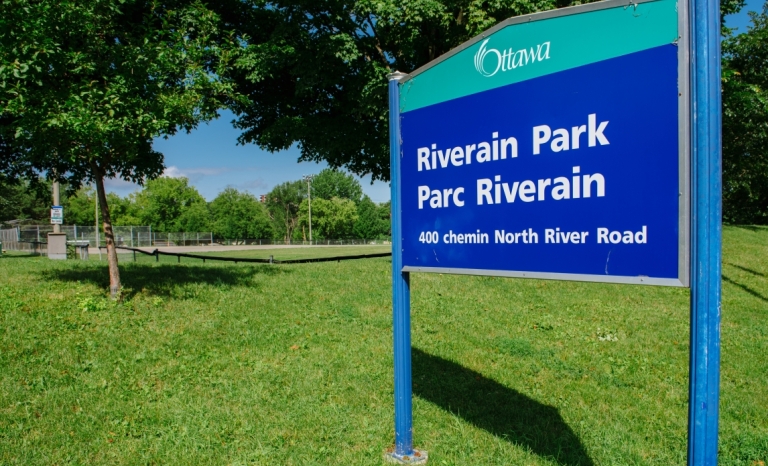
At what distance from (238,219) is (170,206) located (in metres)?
12.6

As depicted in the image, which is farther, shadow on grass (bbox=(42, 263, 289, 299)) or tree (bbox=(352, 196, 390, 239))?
tree (bbox=(352, 196, 390, 239))

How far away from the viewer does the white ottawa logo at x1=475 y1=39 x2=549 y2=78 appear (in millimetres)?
2740

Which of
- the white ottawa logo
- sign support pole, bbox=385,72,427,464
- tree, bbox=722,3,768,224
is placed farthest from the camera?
tree, bbox=722,3,768,224

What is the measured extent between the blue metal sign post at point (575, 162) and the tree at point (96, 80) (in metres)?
A: 4.95

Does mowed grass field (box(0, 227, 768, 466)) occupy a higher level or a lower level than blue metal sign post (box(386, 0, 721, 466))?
lower

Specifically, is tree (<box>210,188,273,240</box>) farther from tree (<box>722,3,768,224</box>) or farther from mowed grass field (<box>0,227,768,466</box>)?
mowed grass field (<box>0,227,768,466</box>)

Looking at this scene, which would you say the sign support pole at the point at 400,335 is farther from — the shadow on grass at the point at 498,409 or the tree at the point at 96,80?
the tree at the point at 96,80

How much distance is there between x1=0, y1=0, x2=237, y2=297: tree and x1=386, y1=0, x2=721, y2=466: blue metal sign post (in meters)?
4.95

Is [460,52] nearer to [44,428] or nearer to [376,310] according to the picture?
[44,428]

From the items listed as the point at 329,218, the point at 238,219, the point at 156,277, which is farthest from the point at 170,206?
the point at 156,277

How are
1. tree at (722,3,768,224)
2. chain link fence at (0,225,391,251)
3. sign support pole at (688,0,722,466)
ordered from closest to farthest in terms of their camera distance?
sign support pole at (688,0,722,466) → tree at (722,3,768,224) → chain link fence at (0,225,391,251)

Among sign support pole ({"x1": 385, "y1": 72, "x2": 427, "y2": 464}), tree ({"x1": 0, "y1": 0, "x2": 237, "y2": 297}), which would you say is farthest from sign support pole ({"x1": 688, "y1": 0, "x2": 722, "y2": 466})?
tree ({"x1": 0, "y1": 0, "x2": 237, "y2": 297})

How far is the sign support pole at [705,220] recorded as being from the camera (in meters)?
2.02

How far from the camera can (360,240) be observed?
101 metres
